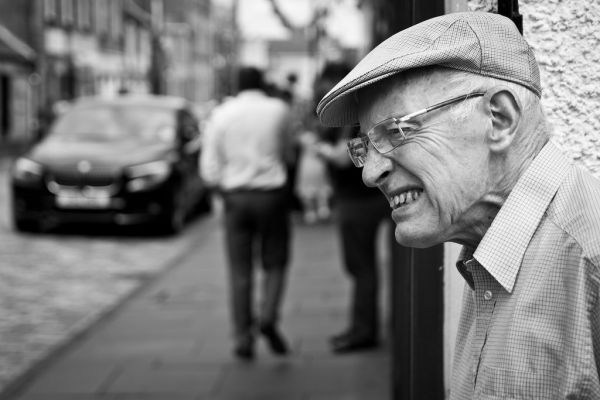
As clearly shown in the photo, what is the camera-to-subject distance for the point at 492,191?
5.16 feet

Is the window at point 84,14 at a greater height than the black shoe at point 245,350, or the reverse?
the window at point 84,14

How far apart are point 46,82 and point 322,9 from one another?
117 ft

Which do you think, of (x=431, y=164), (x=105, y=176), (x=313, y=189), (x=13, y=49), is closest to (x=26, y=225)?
(x=105, y=176)

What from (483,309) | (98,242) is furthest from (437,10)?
(98,242)

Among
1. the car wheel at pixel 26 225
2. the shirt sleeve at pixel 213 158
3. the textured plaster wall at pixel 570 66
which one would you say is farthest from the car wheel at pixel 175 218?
the textured plaster wall at pixel 570 66

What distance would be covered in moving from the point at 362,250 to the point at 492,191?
5.20 m

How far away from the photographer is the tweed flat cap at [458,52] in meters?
1.51

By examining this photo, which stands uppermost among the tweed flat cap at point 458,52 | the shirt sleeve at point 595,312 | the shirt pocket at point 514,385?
the tweed flat cap at point 458,52

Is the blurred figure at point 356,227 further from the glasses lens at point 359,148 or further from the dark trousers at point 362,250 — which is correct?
the glasses lens at point 359,148

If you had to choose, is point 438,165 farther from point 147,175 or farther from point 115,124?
point 115,124

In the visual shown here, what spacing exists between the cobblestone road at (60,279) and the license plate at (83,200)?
1.55ft

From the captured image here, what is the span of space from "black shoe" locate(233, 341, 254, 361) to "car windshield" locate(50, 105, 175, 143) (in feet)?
23.3

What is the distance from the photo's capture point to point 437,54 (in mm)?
1501

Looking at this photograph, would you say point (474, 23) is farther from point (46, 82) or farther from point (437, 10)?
point (46, 82)
